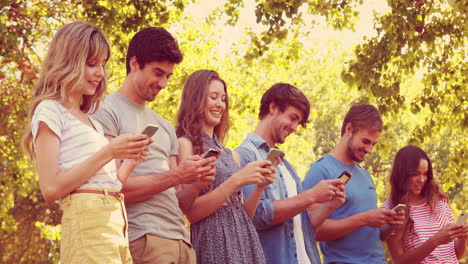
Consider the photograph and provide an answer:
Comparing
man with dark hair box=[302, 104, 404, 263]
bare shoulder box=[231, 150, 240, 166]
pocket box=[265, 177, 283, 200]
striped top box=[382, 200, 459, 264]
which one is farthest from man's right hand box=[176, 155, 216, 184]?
striped top box=[382, 200, 459, 264]

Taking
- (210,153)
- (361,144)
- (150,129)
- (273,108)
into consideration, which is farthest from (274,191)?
(150,129)

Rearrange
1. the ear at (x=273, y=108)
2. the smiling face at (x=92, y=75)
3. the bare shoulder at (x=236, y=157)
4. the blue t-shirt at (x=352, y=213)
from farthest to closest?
the blue t-shirt at (x=352, y=213) → the ear at (x=273, y=108) → the bare shoulder at (x=236, y=157) → the smiling face at (x=92, y=75)

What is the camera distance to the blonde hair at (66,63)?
3666mm

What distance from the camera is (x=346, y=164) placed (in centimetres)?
608

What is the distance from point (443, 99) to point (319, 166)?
823 centimetres

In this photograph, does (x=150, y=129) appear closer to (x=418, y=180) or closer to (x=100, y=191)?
(x=100, y=191)

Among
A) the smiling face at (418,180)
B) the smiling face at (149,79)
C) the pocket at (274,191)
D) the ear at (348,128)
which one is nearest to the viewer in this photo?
the smiling face at (149,79)

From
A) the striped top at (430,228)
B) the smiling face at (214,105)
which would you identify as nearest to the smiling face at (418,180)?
the striped top at (430,228)

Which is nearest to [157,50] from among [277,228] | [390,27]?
A: [277,228]

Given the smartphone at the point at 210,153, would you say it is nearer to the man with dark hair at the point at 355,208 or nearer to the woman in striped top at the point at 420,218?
the man with dark hair at the point at 355,208

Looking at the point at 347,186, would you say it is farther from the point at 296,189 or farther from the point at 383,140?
the point at 383,140

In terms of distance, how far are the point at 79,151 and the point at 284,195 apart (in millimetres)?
2117

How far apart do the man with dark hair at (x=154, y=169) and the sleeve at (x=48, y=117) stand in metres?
0.52

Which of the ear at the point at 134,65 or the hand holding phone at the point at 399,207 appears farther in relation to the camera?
the hand holding phone at the point at 399,207
